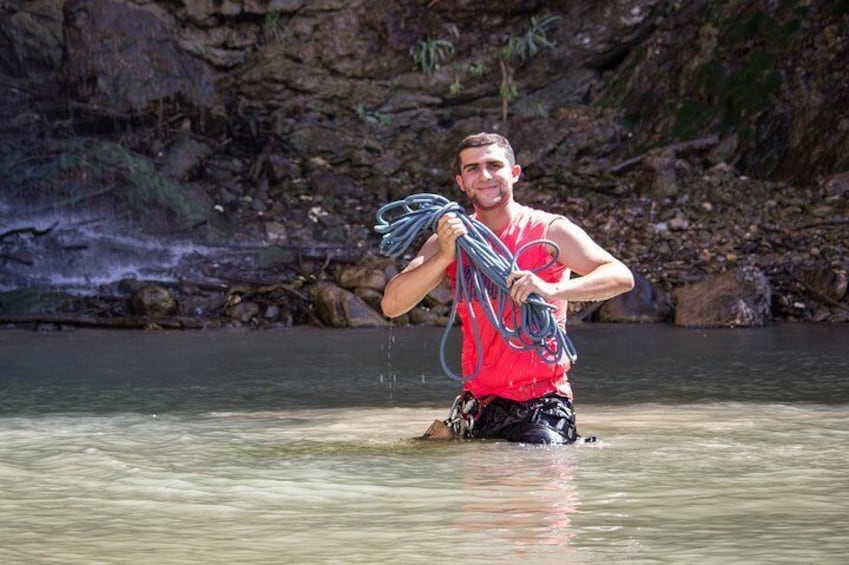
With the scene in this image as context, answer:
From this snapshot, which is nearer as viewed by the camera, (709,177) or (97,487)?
(97,487)

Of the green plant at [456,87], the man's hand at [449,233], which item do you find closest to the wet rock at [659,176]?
the green plant at [456,87]

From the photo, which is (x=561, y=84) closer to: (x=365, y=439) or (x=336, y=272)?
(x=336, y=272)

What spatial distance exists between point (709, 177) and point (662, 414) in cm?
1119

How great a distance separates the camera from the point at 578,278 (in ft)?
17.5

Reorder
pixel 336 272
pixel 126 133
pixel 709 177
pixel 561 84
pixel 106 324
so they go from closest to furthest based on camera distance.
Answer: pixel 106 324
pixel 336 272
pixel 709 177
pixel 126 133
pixel 561 84

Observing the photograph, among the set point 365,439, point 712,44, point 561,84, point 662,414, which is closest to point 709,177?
point 712,44

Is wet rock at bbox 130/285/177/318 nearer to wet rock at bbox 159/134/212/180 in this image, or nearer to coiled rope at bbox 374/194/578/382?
wet rock at bbox 159/134/212/180

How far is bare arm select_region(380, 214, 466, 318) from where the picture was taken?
555 centimetres

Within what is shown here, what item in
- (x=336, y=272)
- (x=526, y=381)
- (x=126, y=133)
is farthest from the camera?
(x=126, y=133)

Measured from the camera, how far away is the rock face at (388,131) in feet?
53.4

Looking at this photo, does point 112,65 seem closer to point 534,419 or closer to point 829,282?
point 829,282

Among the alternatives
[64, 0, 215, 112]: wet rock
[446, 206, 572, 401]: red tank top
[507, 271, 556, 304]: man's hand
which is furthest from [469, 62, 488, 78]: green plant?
[507, 271, 556, 304]: man's hand

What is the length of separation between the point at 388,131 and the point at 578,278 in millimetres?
16289

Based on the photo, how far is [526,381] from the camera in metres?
5.73
